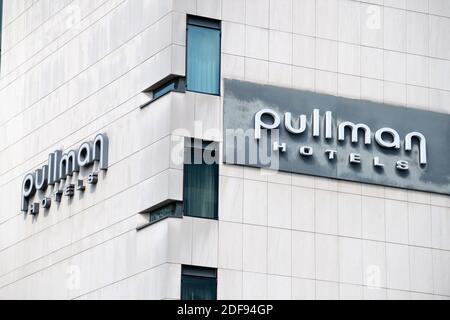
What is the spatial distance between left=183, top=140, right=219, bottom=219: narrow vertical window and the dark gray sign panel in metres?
0.64

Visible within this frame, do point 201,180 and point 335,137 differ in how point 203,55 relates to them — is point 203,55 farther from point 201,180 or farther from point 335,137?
point 335,137

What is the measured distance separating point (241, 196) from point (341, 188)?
4075mm

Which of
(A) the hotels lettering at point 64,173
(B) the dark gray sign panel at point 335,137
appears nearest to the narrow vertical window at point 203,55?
(B) the dark gray sign panel at point 335,137

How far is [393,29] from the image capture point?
5244 cm

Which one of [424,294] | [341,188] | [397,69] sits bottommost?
[424,294]

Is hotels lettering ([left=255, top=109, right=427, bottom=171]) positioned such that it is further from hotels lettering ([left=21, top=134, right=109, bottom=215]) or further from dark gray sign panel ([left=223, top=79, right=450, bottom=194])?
hotels lettering ([left=21, top=134, right=109, bottom=215])

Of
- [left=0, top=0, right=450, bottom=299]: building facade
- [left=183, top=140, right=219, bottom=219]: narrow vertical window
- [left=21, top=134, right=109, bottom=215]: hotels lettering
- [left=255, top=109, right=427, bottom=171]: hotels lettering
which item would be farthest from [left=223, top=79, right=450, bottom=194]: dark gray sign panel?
[left=21, top=134, right=109, bottom=215]: hotels lettering

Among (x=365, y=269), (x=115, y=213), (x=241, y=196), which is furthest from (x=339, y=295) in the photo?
(x=115, y=213)

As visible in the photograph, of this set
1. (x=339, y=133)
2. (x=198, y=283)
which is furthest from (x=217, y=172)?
(x=339, y=133)

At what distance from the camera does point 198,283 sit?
4641 cm

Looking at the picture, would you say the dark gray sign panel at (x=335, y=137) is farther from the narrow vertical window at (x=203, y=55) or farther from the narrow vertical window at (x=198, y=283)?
the narrow vertical window at (x=198, y=283)

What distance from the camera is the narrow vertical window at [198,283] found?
151 feet

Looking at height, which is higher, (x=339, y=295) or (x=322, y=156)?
(x=322, y=156)

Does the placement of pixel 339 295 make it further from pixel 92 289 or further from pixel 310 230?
pixel 92 289
